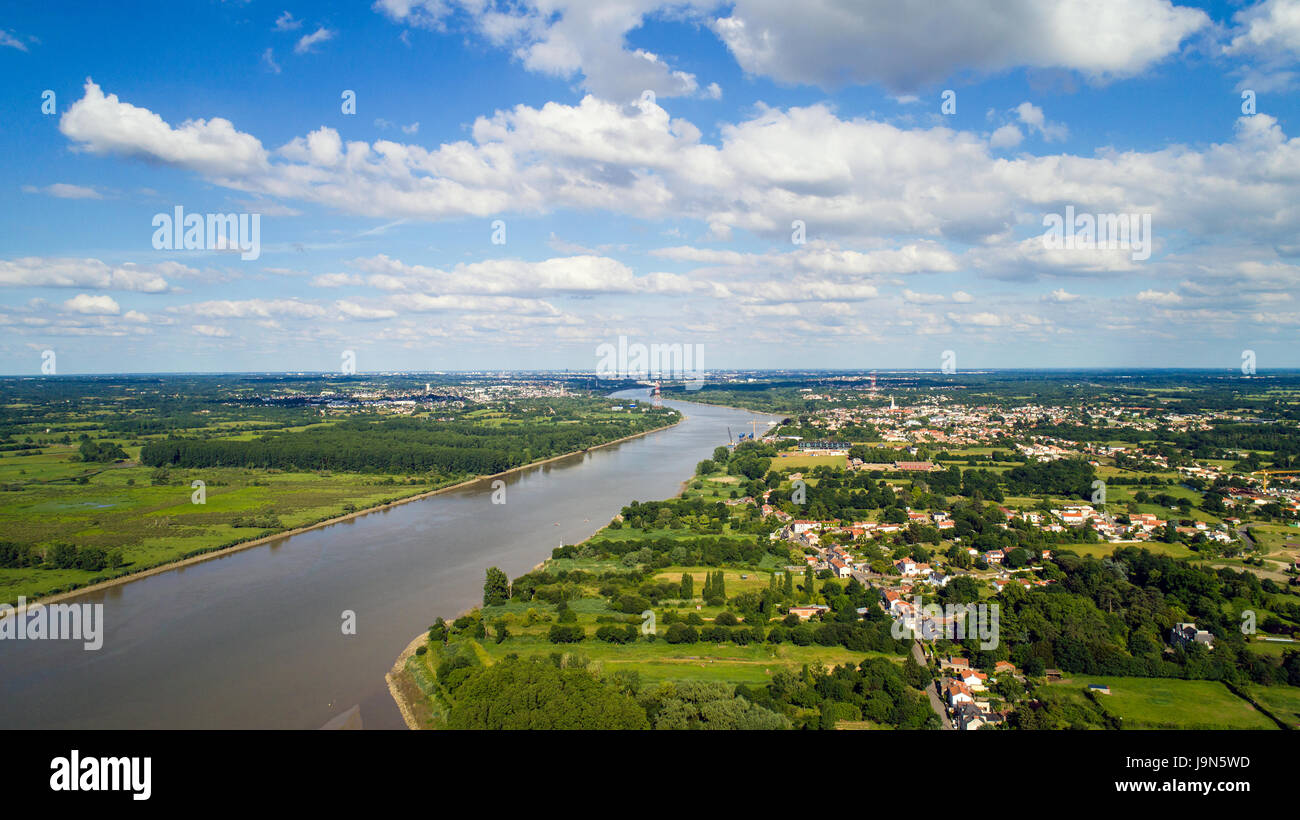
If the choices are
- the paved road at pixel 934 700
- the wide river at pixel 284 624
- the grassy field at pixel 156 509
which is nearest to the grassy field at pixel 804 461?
the wide river at pixel 284 624

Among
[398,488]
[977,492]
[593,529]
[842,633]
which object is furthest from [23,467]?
[977,492]

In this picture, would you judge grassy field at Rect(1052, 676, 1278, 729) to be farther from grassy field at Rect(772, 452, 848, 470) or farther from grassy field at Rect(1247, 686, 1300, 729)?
grassy field at Rect(772, 452, 848, 470)

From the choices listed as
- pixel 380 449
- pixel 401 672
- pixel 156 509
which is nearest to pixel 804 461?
pixel 380 449

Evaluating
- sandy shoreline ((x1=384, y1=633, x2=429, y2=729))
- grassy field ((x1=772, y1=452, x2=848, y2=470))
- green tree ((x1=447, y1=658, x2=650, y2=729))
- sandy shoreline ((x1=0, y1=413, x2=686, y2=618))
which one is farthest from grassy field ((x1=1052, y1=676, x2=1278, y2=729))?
grassy field ((x1=772, y1=452, x2=848, y2=470))

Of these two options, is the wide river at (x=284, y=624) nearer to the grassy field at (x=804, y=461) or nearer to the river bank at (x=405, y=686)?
the river bank at (x=405, y=686)

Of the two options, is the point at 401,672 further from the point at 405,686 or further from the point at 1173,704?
the point at 1173,704
